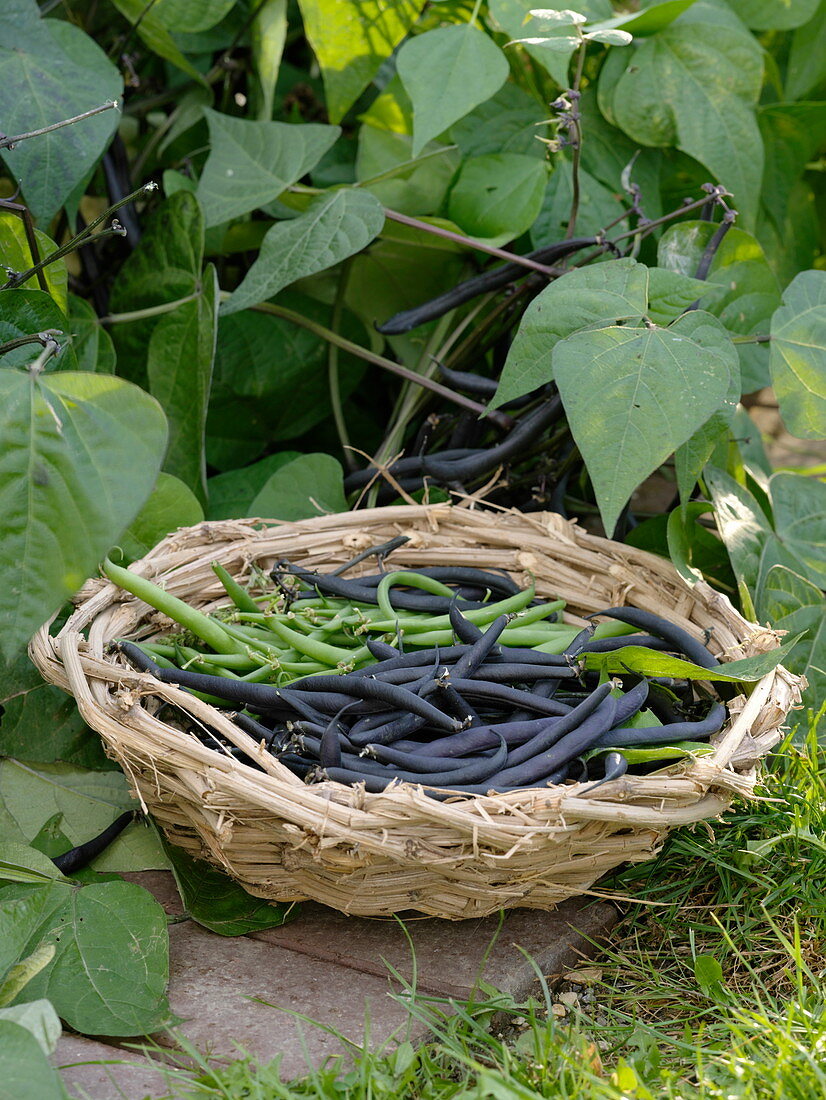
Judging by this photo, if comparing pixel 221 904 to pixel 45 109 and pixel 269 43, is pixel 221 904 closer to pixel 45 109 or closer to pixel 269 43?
pixel 45 109

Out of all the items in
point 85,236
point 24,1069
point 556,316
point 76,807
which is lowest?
point 76,807

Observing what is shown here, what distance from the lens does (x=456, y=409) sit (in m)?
1.59

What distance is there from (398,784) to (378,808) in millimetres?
33

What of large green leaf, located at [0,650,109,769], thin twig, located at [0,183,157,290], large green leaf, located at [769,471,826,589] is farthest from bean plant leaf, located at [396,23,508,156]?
large green leaf, located at [0,650,109,769]

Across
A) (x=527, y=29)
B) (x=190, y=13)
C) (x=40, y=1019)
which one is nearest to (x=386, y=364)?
(x=527, y=29)

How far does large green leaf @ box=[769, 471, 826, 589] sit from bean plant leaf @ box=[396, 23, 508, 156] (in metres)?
0.69

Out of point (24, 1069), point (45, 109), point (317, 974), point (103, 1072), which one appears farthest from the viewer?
point (45, 109)

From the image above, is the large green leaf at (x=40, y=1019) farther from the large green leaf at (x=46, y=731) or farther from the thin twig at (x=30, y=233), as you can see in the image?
the thin twig at (x=30, y=233)

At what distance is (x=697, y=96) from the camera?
60.9 inches

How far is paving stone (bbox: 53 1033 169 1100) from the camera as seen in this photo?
81cm

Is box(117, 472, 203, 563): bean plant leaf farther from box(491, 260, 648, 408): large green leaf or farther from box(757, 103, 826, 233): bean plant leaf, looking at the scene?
box(757, 103, 826, 233): bean plant leaf

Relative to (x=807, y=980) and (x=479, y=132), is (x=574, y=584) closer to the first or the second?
(x=807, y=980)

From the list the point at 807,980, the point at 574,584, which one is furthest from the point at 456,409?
the point at 807,980

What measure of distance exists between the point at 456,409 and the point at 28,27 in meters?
0.82
